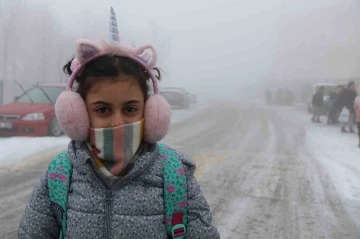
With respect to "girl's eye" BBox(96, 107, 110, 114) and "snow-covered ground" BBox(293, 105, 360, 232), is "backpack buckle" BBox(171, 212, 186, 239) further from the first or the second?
"snow-covered ground" BBox(293, 105, 360, 232)

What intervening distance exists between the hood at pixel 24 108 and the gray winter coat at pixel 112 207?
944 cm

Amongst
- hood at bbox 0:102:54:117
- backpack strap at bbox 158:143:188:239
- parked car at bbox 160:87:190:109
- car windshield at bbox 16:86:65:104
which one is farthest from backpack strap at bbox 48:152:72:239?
parked car at bbox 160:87:190:109

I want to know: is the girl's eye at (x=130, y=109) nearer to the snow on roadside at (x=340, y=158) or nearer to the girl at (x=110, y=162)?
Answer: the girl at (x=110, y=162)

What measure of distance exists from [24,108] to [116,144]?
992cm

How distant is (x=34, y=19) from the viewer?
29984mm

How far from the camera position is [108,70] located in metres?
1.53

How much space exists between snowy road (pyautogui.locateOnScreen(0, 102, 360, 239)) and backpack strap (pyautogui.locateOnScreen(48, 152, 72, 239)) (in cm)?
288

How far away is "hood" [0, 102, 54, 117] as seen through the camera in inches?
408

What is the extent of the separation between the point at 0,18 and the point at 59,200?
1063 inches

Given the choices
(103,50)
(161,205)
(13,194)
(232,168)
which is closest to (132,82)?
(103,50)

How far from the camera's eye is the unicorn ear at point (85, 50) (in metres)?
1.51

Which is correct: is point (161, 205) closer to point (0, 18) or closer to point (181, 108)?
point (181, 108)

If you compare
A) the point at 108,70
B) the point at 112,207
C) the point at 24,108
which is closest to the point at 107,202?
the point at 112,207

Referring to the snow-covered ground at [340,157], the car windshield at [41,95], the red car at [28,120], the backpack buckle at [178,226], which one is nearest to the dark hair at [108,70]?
the backpack buckle at [178,226]
